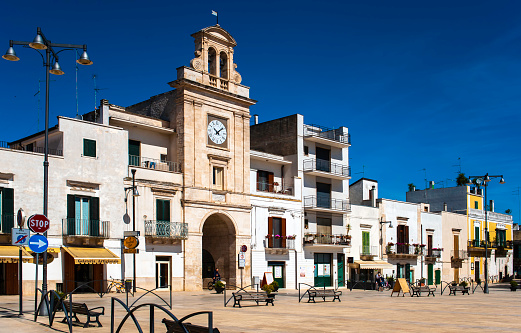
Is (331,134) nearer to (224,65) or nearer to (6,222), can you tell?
(224,65)

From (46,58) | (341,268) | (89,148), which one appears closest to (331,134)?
(341,268)

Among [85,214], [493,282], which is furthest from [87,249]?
[493,282]

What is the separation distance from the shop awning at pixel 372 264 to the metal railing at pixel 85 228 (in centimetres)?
2432

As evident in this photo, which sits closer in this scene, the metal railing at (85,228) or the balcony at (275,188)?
the metal railing at (85,228)

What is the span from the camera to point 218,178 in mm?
42531

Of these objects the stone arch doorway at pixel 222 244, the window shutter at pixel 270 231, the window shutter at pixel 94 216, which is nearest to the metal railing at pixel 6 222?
the window shutter at pixel 94 216

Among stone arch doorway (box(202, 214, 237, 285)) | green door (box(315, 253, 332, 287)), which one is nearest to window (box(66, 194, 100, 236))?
stone arch doorway (box(202, 214, 237, 285))

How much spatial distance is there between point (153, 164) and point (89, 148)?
5.12 m

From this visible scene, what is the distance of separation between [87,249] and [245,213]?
13001mm

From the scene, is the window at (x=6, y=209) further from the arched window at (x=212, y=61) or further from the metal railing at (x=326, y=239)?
the metal railing at (x=326, y=239)

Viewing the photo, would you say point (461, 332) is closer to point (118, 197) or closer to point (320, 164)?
point (118, 197)

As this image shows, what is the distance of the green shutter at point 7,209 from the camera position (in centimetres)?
3102

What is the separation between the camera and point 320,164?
5050cm

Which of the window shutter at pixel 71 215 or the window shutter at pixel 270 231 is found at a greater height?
the window shutter at pixel 71 215
